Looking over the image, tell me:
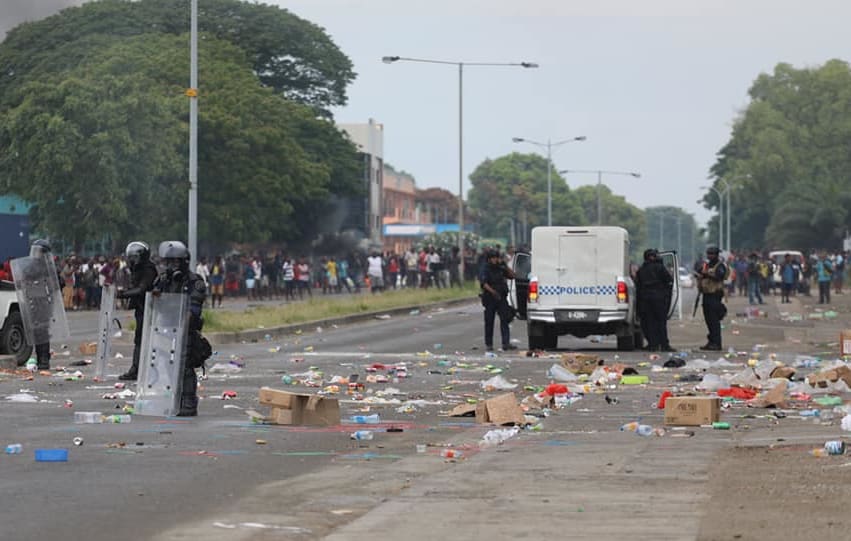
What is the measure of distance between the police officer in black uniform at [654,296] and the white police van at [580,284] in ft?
1.38

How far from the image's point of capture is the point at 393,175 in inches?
6786

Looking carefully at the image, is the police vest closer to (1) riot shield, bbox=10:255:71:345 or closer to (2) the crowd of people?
(1) riot shield, bbox=10:255:71:345

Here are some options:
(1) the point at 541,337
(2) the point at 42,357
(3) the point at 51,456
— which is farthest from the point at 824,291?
(3) the point at 51,456

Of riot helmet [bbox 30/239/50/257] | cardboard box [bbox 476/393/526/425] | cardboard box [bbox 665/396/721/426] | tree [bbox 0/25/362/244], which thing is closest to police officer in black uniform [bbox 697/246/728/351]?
riot helmet [bbox 30/239/50/257]

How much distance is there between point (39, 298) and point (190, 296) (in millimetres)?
7953

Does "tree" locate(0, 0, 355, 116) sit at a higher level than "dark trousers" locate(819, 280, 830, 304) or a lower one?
higher

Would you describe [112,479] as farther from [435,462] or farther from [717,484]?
[717,484]

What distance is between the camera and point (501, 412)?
52.2 feet

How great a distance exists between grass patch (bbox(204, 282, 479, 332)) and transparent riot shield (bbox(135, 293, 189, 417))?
1730 centimetres

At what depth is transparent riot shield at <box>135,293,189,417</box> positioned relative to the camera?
1623 cm

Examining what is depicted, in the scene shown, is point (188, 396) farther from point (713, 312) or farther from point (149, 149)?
point (149, 149)

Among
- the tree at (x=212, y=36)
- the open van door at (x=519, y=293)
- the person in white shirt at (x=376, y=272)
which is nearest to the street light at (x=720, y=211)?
the tree at (x=212, y=36)

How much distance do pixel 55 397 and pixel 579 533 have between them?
11.2 meters

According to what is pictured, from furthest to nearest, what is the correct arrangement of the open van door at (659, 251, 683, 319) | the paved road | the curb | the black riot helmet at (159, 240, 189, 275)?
the curb, the open van door at (659, 251, 683, 319), the black riot helmet at (159, 240, 189, 275), the paved road
